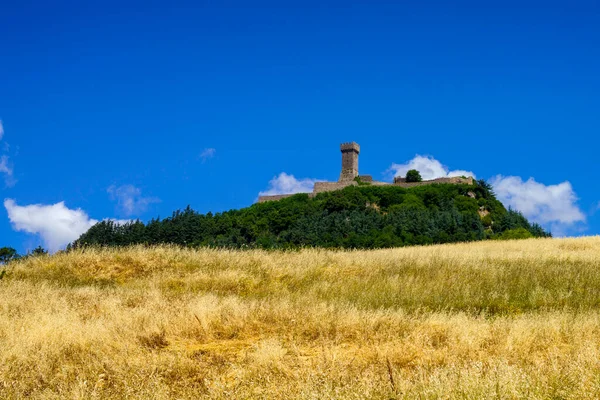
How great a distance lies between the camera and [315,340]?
23.2 feet

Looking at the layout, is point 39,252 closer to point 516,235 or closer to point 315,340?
point 315,340

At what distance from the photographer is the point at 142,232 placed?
271ft

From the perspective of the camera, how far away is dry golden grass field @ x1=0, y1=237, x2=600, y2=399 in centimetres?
495

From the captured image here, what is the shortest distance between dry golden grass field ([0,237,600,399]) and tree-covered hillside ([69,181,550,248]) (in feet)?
162

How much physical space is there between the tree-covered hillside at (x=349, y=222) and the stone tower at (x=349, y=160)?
10.5 m

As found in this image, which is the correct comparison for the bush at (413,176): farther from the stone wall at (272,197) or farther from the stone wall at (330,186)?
the stone wall at (272,197)

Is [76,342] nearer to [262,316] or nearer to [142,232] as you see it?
[262,316]

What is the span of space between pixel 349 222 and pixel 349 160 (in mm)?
27919

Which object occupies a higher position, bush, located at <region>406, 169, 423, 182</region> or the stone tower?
the stone tower

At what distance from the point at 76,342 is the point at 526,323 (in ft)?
21.7

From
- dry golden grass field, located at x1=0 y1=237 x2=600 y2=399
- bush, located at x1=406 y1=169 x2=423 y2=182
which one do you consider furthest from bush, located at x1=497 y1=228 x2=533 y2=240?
dry golden grass field, located at x1=0 y1=237 x2=600 y2=399

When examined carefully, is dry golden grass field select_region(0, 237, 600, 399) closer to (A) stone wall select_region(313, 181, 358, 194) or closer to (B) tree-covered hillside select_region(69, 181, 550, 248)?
(B) tree-covered hillside select_region(69, 181, 550, 248)

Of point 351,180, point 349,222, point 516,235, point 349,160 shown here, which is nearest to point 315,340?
point 516,235

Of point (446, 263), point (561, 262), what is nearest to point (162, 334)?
point (446, 263)
